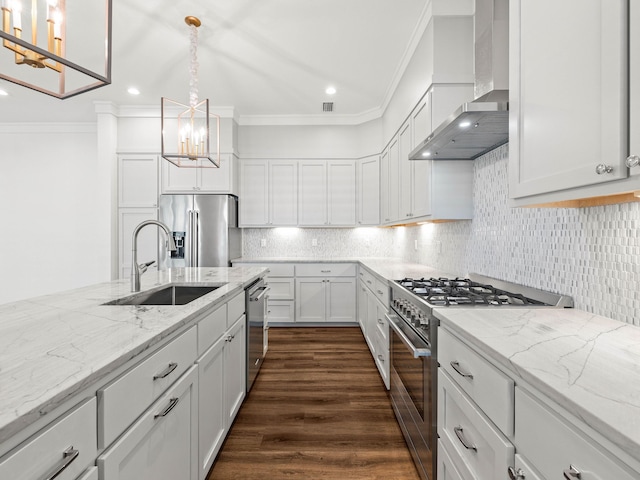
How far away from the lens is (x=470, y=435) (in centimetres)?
110

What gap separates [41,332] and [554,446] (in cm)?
148

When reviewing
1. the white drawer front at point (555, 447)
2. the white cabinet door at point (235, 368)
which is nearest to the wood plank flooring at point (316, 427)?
the white cabinet door at point (235, 368)

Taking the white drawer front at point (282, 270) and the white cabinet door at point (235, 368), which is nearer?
the white cabinet door at point (235, 368)

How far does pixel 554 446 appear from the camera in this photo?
708 millimetres

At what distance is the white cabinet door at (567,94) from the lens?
0.83 metres

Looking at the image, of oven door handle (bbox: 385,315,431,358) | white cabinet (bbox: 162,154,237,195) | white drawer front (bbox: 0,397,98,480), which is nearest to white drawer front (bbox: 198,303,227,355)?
white drawer front (bbox: 0,397,98,480)

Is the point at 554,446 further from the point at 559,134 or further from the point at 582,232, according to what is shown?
the point at 582,232

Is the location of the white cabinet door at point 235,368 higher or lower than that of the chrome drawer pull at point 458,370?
lower

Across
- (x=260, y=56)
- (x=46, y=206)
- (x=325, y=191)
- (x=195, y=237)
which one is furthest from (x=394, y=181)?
(x=46, y=206)

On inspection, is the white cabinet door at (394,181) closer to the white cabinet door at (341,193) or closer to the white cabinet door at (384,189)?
the white cabinet door at (384,189)

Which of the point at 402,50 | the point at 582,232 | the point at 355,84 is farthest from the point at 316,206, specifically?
the point at 582,232

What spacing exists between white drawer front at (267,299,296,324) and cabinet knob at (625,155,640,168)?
4.00m

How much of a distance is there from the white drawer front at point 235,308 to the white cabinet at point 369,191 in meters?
2.74

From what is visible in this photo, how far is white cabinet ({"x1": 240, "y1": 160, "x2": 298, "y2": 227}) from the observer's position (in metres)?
4.75
